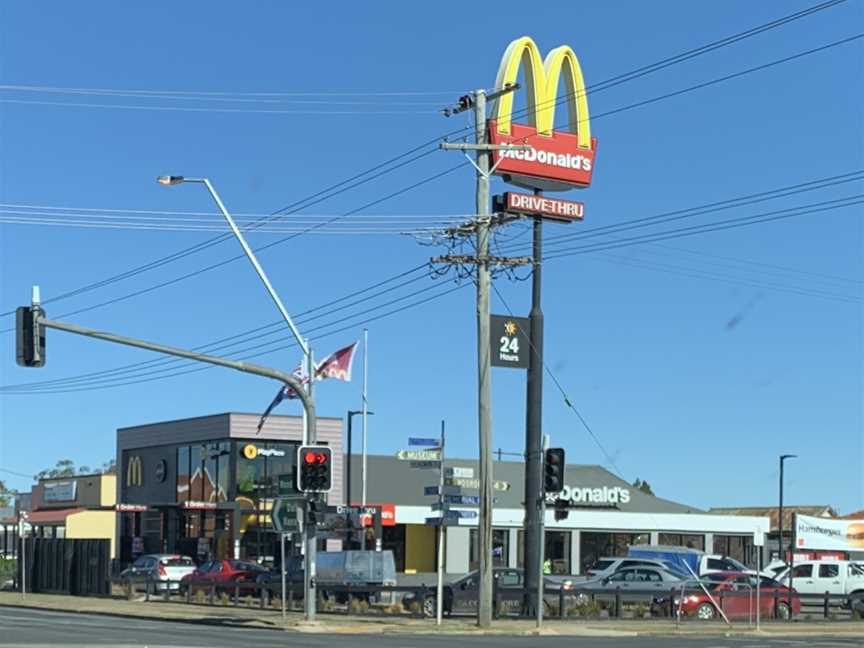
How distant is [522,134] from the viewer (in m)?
44.4

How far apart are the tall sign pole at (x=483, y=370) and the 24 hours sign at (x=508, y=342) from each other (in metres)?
1.91

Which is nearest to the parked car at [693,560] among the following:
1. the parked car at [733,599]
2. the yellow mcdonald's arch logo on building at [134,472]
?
the parked car at [733,599]

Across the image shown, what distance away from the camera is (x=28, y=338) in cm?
2856

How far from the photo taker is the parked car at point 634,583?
123 feet

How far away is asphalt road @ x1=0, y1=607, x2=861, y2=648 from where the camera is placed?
1000 inches

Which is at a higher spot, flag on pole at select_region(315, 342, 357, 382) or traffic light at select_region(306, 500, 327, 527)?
flag on pole at select_region(315, 342, 357, 382)

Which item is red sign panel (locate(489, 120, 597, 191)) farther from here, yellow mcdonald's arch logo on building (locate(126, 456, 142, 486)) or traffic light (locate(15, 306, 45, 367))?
yellow mcdonald's arch logo on building (locate(126, 456, 142, 486))

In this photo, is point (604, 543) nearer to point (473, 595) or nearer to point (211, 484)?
point (211, 484)

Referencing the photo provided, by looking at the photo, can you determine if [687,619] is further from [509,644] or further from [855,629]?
[509,644]

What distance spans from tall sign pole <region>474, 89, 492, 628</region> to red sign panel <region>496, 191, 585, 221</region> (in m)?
7.60

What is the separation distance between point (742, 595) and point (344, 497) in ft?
111

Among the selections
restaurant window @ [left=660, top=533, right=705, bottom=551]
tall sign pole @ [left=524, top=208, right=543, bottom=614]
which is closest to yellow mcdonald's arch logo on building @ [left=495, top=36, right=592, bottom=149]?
tall sign pole @ [left=524, top=208, right=543, bottom=614]

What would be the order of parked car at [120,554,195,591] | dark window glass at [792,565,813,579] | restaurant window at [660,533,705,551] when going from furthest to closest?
1. restaurant window at [660,533,705,551]
2. parked car at [120,554,195,591]
3. dark window glass at [792,565,813,579]

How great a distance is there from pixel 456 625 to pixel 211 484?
1267 inches
